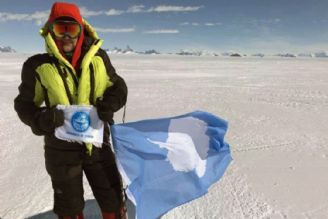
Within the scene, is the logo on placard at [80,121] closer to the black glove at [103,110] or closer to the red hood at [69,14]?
the black glove at [103,110]

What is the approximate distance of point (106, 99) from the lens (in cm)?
243

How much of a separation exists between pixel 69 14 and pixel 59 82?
0.40m

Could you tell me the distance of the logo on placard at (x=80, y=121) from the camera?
2.35 m

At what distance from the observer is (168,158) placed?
9.07 ft

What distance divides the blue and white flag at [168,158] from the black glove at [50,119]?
A: 14.6 inches

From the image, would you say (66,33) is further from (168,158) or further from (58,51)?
(168,158)

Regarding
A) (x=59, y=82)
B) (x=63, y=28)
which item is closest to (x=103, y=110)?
(x=59, y=82)

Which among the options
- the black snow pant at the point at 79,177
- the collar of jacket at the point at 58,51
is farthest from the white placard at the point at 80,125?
the collar of jacket at the point at 58,51

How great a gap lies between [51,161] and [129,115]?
5.76m

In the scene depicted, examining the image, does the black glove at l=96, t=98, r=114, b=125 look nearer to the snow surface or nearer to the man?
the man

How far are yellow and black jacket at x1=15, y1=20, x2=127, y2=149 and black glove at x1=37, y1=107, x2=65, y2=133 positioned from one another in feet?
0.13

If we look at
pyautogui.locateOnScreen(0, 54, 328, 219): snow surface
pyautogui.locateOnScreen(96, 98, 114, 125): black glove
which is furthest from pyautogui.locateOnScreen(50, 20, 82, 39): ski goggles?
pyautogui.locateOnScreen(0, 54, 328, 219): snow surface

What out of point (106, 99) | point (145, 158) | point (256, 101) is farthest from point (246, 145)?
point (256, 101)

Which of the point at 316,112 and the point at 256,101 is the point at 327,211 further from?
the point at 256,101
